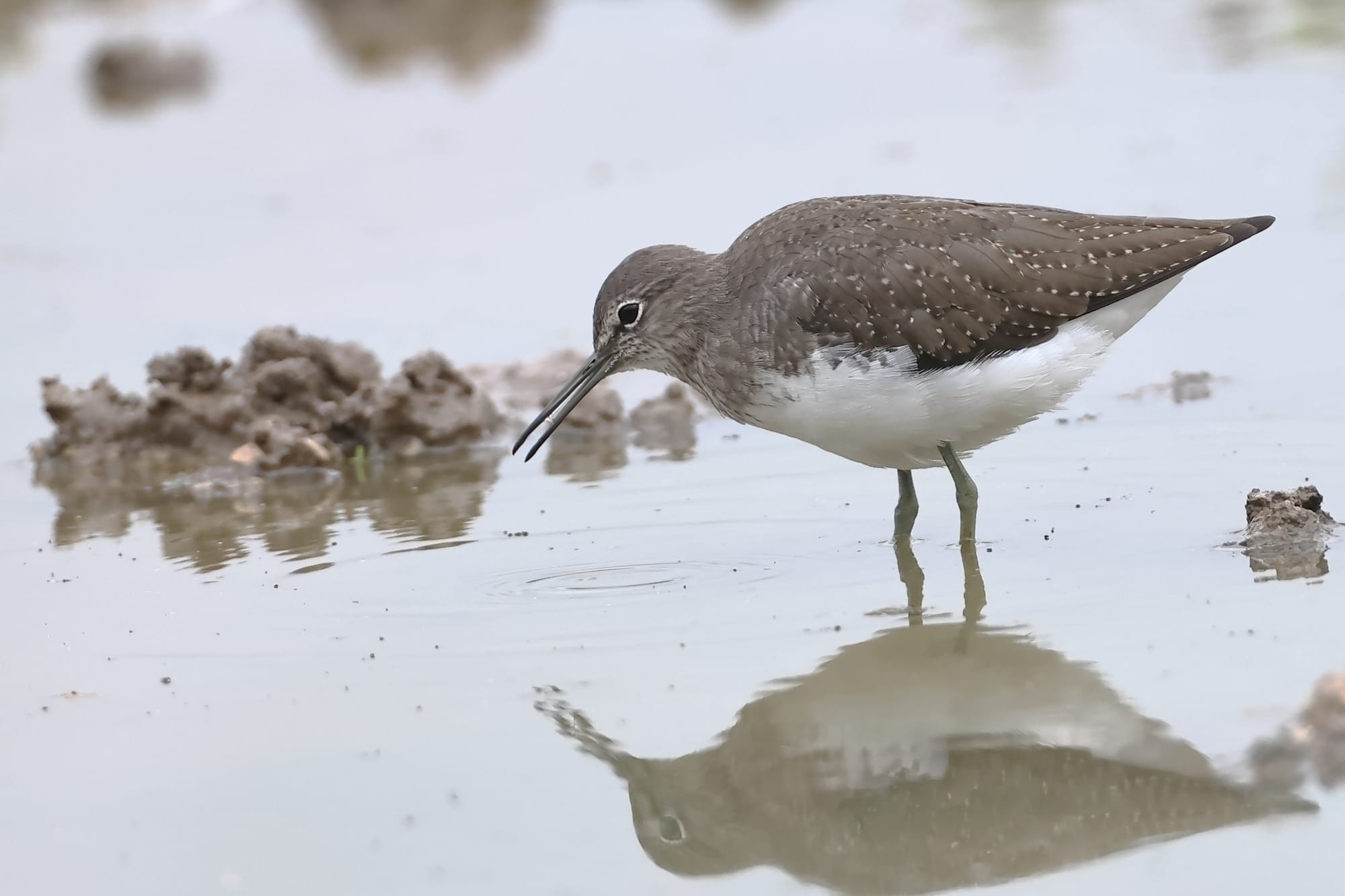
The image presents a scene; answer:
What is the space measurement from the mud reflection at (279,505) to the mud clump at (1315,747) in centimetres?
474

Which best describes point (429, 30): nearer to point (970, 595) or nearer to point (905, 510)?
point (905, 510)

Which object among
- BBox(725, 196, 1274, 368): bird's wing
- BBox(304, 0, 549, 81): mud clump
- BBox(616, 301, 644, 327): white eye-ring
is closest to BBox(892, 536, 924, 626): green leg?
BBox(725, 196, 1274, 368): bird's wing

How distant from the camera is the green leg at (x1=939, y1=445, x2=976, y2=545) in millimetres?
8164

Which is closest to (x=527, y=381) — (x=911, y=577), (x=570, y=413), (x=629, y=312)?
(x=570, y=413)

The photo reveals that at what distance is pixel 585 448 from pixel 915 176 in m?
4.75

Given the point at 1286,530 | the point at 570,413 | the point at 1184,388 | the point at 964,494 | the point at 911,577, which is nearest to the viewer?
the point at 1286,530

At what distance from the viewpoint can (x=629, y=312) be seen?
880cm

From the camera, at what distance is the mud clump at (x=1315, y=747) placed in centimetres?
508

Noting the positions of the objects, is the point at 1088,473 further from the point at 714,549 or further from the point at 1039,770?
the point at 1039,770

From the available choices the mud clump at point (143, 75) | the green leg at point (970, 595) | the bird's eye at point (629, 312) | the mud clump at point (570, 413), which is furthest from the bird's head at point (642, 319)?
the mud clump at point (143, 75)

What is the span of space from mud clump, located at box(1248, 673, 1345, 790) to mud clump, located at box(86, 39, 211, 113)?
17.9 m

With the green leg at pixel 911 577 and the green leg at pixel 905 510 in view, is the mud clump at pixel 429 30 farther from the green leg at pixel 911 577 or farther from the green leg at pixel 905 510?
the green leg at pixel 911 577

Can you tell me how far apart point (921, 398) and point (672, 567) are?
1.36 metres

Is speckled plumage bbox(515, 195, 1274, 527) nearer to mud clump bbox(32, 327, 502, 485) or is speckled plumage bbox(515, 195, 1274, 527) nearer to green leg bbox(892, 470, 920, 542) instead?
green leg bbox(892, 470, 920, 542)
